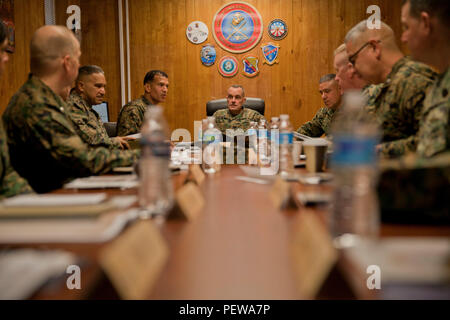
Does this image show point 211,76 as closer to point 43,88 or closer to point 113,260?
point 43,88

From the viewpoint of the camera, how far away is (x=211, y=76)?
581cm

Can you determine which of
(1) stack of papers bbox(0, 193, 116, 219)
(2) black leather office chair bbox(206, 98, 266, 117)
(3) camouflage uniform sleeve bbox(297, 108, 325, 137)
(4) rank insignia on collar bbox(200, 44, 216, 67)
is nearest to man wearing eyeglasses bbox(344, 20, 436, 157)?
(1) stack of papers bbox(0, 193, 116, 219)

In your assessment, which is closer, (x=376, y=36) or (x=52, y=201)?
(x=52, y=201)

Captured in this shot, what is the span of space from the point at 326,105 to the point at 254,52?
226 centimetres

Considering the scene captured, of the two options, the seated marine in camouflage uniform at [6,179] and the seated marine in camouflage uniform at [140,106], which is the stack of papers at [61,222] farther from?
the seated marine in camouflage uniform at [140,106]

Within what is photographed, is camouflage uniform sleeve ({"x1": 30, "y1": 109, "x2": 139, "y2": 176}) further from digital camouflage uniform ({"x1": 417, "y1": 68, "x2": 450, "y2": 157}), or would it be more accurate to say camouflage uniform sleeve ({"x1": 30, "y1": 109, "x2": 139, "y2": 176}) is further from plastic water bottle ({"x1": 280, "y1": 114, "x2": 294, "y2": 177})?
digital camouflage uniform ({"x1": 417, "y1": 68, "x2": 450, "y2": 157})

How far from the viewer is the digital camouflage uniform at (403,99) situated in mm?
1929

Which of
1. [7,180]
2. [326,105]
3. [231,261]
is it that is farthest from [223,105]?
[231,261]

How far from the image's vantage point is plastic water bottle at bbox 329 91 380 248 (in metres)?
0.69

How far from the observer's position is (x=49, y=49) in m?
1.87

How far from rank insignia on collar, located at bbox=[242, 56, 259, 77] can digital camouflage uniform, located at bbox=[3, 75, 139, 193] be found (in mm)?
4182

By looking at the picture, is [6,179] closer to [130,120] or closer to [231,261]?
[231,261]

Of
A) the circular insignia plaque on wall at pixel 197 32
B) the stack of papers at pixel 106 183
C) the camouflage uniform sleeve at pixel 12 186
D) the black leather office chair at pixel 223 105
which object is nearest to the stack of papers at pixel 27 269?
the stack of papers at pixel 106 183
